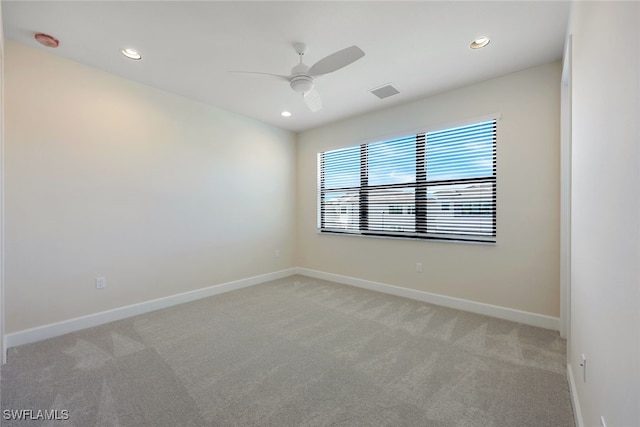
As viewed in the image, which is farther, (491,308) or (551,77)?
(491,308)

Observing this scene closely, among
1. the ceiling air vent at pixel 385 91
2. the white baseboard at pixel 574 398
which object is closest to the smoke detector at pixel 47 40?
the ceiling air vent at pixel 385 91

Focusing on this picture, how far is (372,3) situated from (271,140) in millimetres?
3113

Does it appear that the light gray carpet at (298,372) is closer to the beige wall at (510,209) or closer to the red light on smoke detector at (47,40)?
the beige wall at (510,209)

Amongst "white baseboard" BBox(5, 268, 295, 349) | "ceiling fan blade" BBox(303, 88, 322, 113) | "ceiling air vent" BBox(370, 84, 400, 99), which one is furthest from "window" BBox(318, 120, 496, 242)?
"white baseboard" BBox(5, 268, 295, 349)

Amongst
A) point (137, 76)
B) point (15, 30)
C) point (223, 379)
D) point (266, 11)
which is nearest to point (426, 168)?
point (266, 11)

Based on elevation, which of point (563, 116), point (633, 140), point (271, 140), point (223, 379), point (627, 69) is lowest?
point (223, 379)

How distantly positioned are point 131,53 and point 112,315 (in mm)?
2785

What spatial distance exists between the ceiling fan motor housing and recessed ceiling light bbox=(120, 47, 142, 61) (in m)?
1.57

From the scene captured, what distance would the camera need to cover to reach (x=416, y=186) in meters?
3.78

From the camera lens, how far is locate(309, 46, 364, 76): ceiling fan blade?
78.5 inches

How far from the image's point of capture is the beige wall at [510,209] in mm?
2793

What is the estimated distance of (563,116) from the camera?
2.61 meters

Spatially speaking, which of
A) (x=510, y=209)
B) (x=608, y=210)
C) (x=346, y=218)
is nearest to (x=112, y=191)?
(x=346, y=218)

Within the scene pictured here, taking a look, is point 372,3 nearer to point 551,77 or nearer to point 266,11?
point 266,11
